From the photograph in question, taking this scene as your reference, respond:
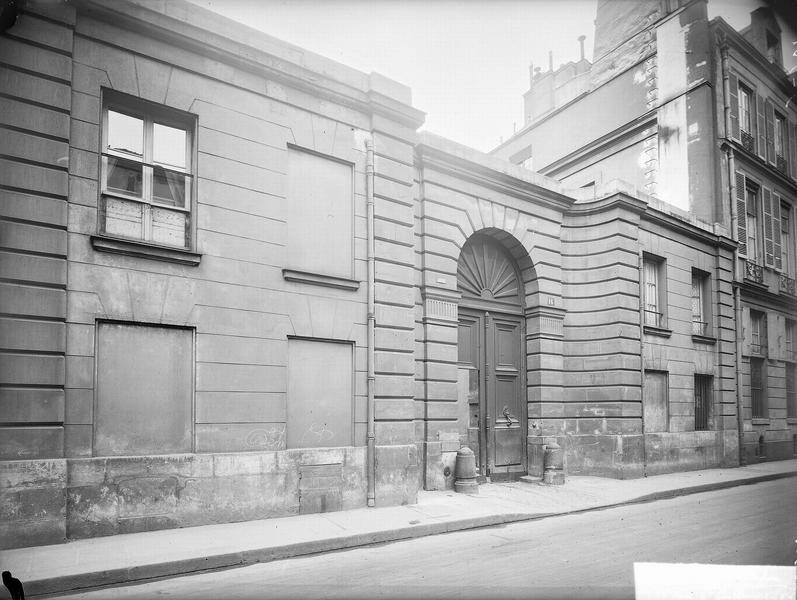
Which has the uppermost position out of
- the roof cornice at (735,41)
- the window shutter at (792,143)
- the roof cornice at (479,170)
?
the roof cornice at (735,41)

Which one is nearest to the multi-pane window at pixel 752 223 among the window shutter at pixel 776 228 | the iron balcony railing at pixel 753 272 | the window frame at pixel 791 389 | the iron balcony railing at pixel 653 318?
the iron balcony railing at pixel 753 272

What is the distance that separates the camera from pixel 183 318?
8.01 m

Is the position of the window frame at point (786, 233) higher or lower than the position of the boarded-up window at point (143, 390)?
higher

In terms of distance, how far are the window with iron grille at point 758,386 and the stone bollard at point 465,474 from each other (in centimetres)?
1295

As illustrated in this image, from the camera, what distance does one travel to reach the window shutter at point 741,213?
1805 centimetres

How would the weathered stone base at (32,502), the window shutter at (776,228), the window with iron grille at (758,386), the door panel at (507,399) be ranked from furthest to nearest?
the window with iron grille at (758,386)
the window shutter at (776,228)
the door panel at (507,399)
the weathered stone base at (32,502)

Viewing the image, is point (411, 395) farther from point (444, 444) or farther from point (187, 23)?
point (187, 23)

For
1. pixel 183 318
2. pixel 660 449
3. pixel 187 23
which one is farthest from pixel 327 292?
pixel 660 449

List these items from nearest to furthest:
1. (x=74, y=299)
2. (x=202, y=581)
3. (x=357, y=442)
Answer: (x=202, y=581)
(x=74, y=299)
(x=357, y=442)

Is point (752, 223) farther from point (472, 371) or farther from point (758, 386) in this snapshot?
point (472, 371)

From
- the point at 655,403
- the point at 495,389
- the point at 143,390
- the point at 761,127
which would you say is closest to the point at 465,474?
the point at 495,389

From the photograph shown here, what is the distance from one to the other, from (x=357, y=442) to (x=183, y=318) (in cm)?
352

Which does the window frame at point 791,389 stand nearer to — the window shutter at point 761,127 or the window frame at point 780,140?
the window frame at point 780,140

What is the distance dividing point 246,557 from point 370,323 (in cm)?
442
